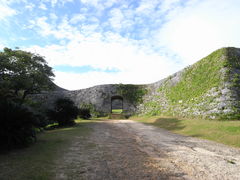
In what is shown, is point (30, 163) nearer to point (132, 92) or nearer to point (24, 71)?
point (24, 71)

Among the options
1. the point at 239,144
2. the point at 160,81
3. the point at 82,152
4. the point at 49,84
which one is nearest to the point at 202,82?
the point at 160,81

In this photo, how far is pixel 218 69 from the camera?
14.8 m

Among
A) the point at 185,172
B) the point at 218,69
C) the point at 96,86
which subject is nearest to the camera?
the point at 185,172

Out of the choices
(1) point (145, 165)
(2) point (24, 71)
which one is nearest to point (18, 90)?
(2) point (24, 71)

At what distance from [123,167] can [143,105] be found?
19415 millimetres

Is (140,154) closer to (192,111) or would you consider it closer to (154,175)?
(154,175)

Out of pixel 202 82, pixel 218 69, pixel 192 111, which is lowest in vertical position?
pixel 192 111

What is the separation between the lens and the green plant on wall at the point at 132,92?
24528 millimetres

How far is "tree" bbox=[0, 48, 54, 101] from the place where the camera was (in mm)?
12561

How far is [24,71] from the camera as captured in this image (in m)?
14.2

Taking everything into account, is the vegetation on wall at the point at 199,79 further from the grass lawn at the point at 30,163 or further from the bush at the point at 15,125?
the bush at the point at 15,125

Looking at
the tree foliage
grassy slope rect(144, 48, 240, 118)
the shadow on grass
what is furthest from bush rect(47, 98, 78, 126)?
grassy slope rect(144, 48, 240, 118)

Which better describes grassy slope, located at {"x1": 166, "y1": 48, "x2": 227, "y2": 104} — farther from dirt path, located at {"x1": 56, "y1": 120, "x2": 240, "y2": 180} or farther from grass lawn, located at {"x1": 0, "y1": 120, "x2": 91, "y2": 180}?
grass lawn, located at {"x1": 0, "y1": 120, "x2": 91, "y2": 180}

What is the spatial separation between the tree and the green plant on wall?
1177cm
